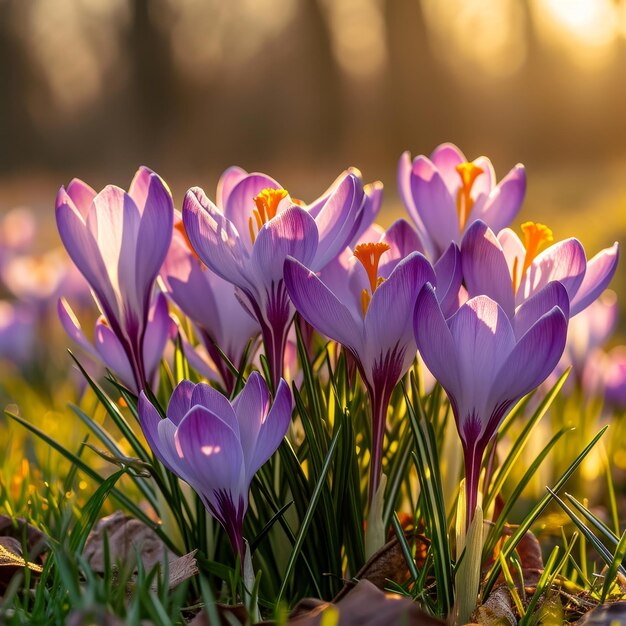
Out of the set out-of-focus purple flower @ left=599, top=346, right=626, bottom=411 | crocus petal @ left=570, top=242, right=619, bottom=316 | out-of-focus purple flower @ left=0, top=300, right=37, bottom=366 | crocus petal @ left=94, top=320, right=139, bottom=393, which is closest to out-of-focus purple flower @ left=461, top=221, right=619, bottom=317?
crocus petal @ left=570, top=242, right=619, bottom=316

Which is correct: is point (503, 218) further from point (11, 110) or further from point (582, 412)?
point (11, 110)

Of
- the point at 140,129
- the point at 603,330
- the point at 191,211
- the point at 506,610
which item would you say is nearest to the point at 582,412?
the point at 603,330

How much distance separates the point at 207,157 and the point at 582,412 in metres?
11.7

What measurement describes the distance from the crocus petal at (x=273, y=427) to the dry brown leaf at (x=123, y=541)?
417mm

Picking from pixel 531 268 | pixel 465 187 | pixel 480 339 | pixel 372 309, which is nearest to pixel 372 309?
pixel 372 309

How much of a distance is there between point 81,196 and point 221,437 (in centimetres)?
40

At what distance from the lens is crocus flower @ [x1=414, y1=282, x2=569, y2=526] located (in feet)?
2.56

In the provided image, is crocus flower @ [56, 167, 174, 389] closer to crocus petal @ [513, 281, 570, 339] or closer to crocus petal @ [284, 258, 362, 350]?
crocus petal @ [284, 258, 362, 350]

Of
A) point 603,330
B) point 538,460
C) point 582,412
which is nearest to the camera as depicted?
point 538,460

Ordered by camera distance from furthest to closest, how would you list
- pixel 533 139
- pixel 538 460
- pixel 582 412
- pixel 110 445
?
1. pixel 533 139
2. pixel 582 412
3. pixel 110 445
4. pixel 538 460

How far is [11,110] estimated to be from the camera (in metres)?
12.5

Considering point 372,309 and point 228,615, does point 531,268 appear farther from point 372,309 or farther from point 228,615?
point 228,615

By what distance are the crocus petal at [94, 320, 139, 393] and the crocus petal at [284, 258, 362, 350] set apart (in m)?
0.32

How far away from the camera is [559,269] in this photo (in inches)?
36.3
